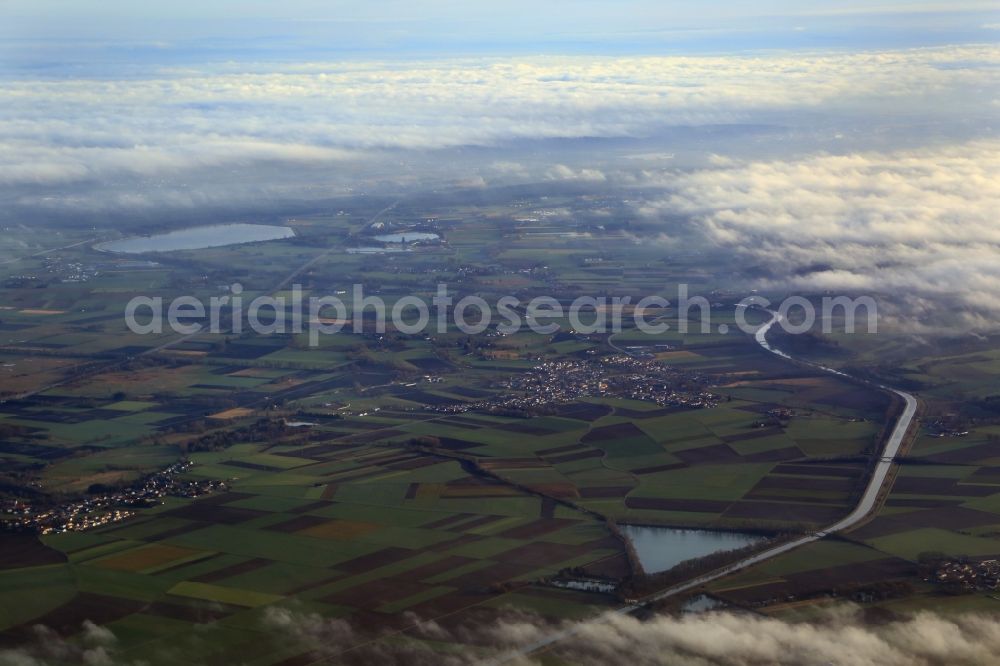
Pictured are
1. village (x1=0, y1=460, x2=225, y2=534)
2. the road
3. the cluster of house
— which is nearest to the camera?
the road

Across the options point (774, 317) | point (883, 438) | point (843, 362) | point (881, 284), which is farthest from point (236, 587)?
point (881, 284)

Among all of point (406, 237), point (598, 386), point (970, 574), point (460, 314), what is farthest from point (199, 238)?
point (970, 574)

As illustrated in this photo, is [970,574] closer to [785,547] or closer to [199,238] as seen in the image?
[785,547]

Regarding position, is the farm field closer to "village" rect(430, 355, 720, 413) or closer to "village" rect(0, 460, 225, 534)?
"village" rect(430, 355, 720, 413)

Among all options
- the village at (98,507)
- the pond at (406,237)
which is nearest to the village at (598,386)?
the village at (98,507)

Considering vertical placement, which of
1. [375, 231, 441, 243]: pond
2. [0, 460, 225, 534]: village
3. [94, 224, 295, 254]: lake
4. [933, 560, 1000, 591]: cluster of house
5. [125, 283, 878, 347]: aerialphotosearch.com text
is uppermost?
[933, 560, 1000, 591]: cluster of house

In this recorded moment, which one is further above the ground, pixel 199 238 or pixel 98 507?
pixel 98 507

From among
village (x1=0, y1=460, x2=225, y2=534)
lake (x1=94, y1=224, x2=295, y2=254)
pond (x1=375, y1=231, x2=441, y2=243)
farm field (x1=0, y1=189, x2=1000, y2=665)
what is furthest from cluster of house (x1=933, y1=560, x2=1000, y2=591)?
lake (x1=94, y1=224, x2=295, y2=254)
